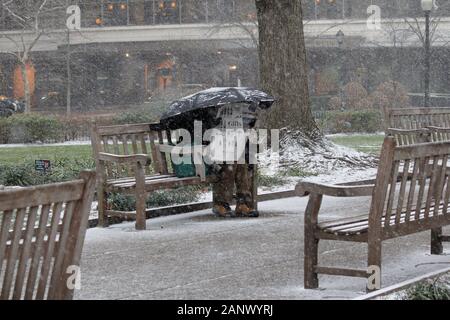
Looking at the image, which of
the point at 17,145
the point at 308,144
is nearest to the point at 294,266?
the point at 308,144

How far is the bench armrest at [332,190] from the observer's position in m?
6.74

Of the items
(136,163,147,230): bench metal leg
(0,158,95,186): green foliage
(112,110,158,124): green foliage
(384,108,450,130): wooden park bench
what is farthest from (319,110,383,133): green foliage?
(136,163,147,230): bench metal leg

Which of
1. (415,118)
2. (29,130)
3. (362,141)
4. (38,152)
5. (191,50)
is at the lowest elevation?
(362,141)

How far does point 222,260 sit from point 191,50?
4478cm

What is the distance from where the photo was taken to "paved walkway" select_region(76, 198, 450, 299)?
7068 millimetres

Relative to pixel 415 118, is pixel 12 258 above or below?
above

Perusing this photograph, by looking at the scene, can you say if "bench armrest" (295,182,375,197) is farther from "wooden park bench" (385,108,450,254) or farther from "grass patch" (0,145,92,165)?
"grass patch" (0,145,92,165)

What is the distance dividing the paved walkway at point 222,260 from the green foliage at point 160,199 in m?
0.45

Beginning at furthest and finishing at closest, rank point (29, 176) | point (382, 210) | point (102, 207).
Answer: point (29, 176) → point (102, 207) → point (382, 210)

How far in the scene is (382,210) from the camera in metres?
6.72

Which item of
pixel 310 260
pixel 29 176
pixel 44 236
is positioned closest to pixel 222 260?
pixel 310 260

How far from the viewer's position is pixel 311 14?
51.9m

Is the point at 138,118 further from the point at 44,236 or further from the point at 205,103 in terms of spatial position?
the point at 44,236

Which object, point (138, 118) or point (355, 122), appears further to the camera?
point (355, 122)
